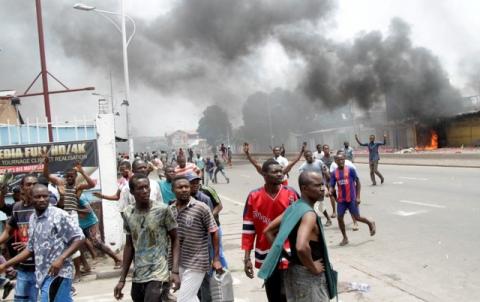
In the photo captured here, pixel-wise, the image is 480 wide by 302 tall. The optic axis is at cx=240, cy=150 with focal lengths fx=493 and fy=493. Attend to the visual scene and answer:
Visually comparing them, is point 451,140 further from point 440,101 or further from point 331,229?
point 331,229

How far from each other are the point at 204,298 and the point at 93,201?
4204 millimetres

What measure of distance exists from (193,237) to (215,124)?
71.7m

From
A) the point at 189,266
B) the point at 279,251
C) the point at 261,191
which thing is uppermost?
the point at 261,191

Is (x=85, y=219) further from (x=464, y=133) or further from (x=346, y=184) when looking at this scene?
(x=464, y=133)

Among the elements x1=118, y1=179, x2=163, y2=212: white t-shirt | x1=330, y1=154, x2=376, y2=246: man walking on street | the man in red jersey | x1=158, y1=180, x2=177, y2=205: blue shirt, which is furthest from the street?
the man in red jersey

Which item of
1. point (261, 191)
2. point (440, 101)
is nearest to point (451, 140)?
point (440, 101)

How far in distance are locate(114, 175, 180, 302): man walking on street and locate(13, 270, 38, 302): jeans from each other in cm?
88

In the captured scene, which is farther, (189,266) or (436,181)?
(436,181)

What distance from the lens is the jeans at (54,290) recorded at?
3.31 m

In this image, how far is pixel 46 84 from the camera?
11.8 meters

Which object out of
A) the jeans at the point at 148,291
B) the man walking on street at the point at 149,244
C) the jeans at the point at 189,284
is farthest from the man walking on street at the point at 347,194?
the jeans at the point at 148,291

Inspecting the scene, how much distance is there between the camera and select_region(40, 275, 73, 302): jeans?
3.31 m

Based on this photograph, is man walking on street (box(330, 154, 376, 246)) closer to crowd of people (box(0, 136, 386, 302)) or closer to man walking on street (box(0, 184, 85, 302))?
crowd of people (box(0, 136, 386, 302))

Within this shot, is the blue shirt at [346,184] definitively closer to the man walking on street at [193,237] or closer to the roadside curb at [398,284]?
the roadside curb at [398,284]
